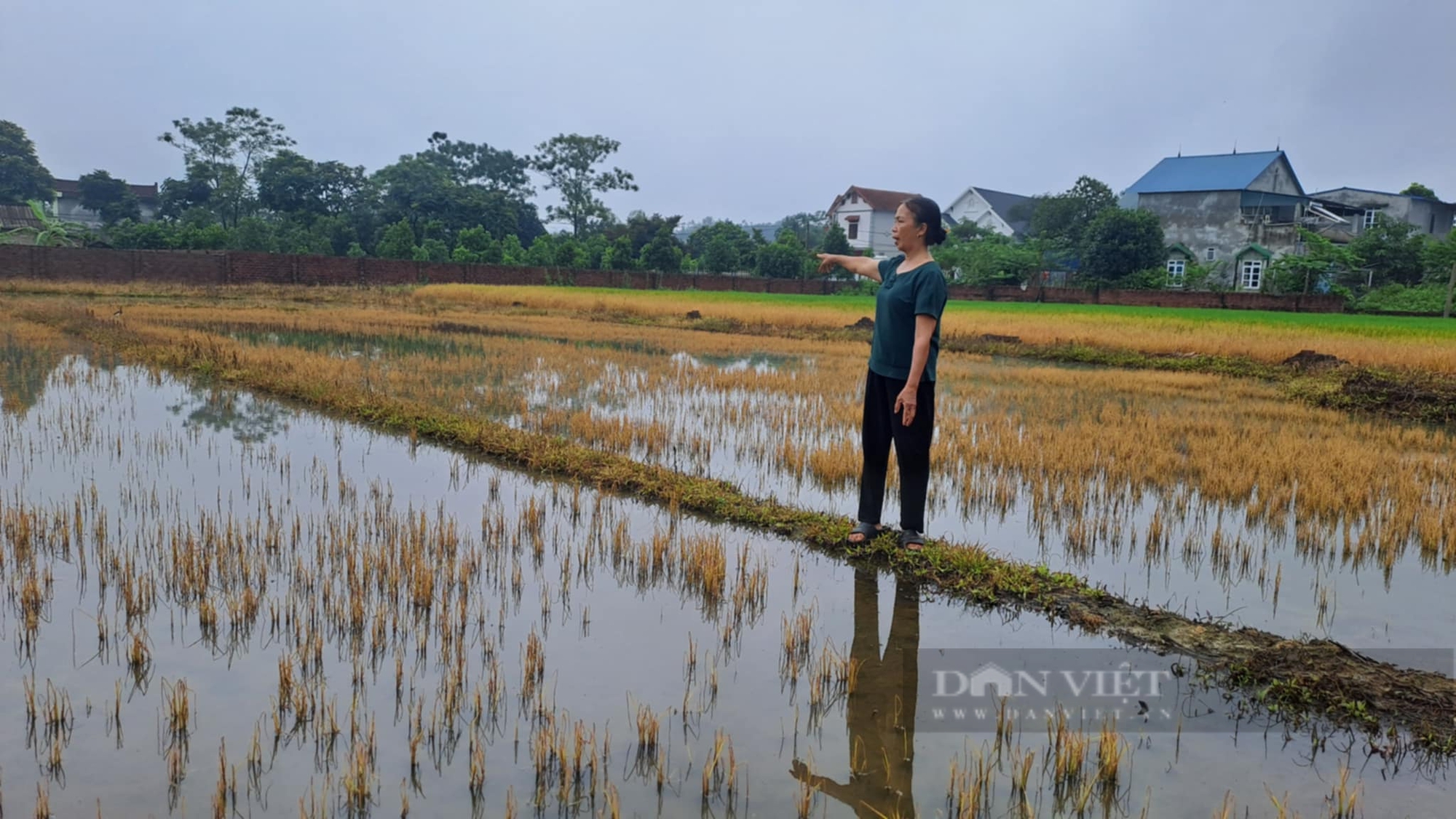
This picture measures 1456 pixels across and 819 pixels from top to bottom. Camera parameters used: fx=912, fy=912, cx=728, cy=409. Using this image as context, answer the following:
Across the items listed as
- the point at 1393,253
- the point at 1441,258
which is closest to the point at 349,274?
the point at 1393,253

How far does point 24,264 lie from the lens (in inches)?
1126

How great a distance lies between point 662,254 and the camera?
→ 43.4 m

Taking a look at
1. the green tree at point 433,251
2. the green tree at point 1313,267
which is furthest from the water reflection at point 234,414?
the green tree at point 1313,267

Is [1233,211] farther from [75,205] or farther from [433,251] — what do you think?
[75,205]

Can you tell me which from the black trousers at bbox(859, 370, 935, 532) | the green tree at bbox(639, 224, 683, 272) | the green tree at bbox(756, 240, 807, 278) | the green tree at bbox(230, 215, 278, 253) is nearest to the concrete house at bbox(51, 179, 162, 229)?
the green tree at bbox(230, 215, 278, 253)

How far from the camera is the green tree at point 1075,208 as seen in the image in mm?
45156

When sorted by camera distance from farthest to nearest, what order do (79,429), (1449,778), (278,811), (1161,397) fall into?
(1161,397) → (79,429) → (1449,778) → (278,811)

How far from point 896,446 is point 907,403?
30 cm

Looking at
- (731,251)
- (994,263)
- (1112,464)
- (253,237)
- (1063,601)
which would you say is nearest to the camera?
(1063,601)

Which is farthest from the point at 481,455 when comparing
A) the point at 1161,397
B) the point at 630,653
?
the point at 1161,397

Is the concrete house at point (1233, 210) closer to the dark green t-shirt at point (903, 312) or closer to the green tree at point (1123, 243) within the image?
the green tree at point (1123, 243)

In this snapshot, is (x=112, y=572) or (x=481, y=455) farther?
(x=481, y=455)

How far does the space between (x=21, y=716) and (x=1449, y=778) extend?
163 inches

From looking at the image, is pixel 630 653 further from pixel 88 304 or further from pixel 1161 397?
pixel 88 304
